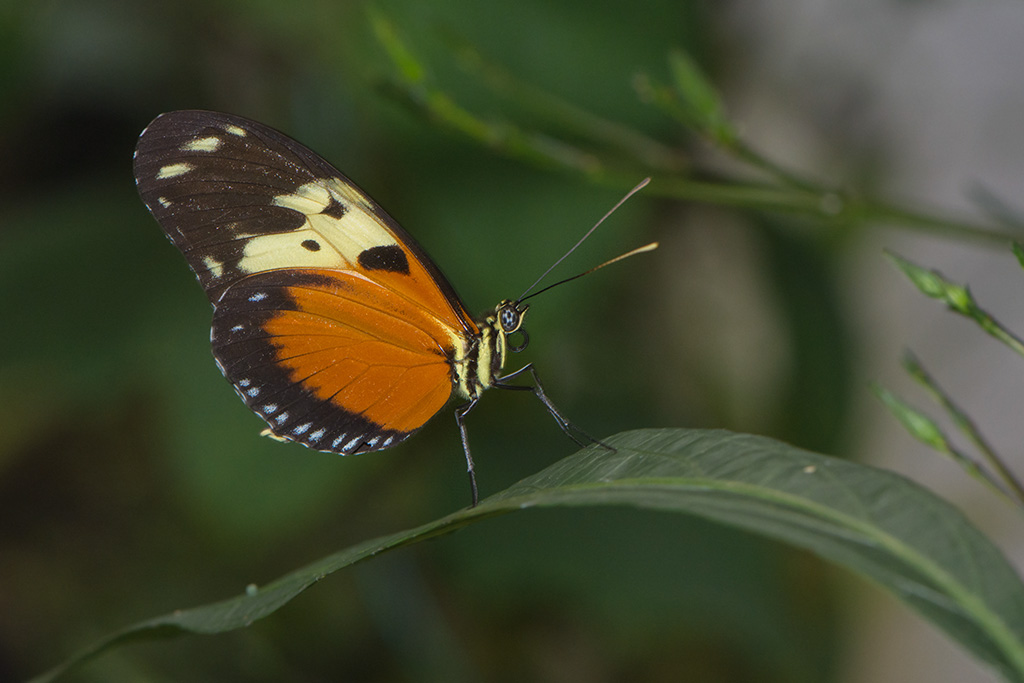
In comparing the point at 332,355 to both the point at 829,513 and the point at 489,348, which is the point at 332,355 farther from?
the point at 829,513

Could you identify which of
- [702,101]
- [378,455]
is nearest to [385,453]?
[378,455]

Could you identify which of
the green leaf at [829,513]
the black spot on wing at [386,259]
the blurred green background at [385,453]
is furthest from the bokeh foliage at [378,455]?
the green leaf at [829,513]

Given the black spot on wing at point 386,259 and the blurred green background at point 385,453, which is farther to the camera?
the blurred green background at point 385,453

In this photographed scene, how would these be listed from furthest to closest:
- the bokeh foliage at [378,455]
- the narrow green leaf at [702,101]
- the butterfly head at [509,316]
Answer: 1. the bokeh foliage at [378,455]
2. the butterfly head at [509,316]
3. the narrow green leaf at [702,101]

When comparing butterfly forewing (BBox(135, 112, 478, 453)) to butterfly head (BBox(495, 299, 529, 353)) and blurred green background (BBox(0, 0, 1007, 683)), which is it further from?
blurred green background (BBox(0, 0, 1007, 683))

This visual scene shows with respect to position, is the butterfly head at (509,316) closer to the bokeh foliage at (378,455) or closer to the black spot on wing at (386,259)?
the black spot on wing at (386,259)

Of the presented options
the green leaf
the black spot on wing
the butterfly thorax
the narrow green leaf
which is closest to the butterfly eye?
the butterfly thorax
